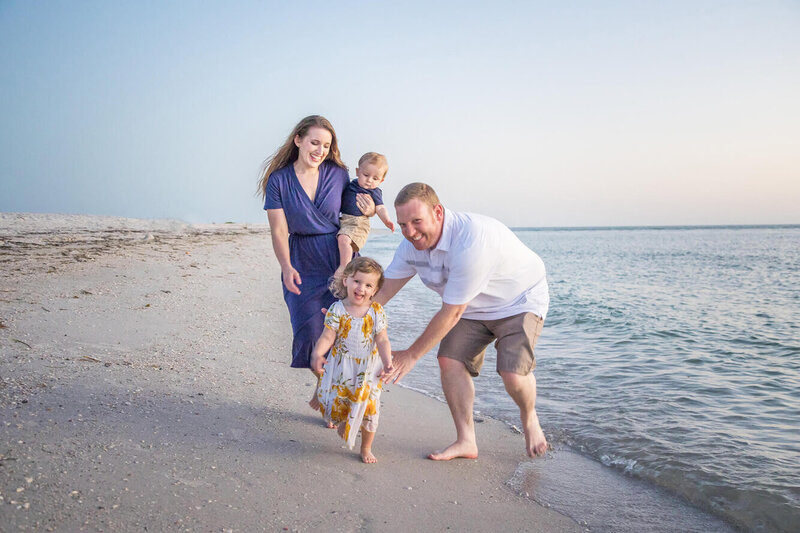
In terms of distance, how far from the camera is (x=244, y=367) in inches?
191

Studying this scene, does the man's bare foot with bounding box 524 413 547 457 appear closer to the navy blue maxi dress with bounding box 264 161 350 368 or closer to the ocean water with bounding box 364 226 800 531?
the ocean water with bounding box 364 226 800 531

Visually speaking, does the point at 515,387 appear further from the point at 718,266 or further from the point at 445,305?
the point at 718,266

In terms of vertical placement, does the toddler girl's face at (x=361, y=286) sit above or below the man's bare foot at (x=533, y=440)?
above

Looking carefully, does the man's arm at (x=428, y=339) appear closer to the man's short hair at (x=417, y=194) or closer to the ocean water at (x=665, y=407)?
the man's short hair at (x=417, y=194)

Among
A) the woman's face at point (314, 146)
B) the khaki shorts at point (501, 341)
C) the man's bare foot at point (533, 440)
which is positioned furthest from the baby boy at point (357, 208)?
the man's bare foot at point (533, 440)

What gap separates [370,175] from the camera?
155 inches

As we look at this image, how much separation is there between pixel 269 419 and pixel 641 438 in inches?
101

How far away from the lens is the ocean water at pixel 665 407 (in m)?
3.09

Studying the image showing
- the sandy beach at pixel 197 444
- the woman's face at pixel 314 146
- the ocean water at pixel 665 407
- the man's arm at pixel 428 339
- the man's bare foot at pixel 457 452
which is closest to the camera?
the sandy beach at pixel 197 444

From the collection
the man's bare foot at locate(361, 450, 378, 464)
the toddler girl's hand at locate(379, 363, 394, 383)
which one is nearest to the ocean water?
the man's bare foot at locate(361, 450, 378, 464)

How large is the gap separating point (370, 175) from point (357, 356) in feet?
4.28

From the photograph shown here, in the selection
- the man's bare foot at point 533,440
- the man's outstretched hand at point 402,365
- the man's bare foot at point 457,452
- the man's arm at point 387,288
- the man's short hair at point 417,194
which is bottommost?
the man's bare foot at point 457,452

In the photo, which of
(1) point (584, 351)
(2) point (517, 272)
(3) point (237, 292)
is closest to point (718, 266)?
(1) point (584, 351)

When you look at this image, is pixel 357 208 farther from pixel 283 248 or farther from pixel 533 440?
pixel 533 440
